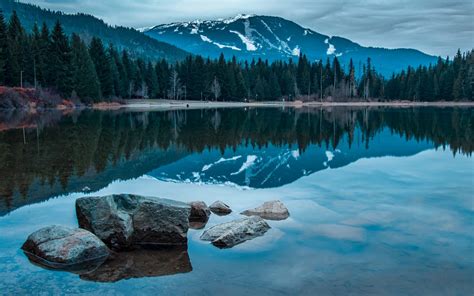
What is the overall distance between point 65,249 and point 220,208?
508cm

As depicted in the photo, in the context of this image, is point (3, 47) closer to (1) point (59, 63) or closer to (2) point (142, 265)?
(1) point (59, 63)

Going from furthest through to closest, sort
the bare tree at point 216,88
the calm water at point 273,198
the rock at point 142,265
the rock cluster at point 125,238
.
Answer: the bare tree at point 216,88
the rock cluster at point 125,238
the rock at point 142,265
the calm water at point 273,198

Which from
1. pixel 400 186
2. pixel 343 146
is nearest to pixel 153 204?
pixel 400 186

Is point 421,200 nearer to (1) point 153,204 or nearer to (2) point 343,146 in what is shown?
(1) point 153,204

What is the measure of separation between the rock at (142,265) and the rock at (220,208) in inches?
118

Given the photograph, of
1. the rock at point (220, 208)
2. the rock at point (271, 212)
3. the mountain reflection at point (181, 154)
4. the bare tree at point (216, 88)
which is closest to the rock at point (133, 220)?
the rock at point (220, 208)

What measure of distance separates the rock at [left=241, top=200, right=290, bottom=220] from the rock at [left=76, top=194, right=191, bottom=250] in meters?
2.51

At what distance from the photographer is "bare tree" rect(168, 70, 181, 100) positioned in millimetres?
128375

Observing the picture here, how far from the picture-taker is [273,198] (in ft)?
51.4

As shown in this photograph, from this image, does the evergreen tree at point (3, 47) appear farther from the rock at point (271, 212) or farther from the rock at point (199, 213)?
the rock at point (271, 212)

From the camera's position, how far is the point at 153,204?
11.2 m

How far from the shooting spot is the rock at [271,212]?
12.9 metres

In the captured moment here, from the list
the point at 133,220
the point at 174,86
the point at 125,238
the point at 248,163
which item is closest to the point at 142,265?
the point at 125,238

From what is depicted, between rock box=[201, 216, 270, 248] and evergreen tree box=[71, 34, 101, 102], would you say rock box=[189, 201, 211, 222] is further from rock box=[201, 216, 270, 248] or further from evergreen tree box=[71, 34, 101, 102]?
evergreen tree box=[71, 34, 101, 102]
